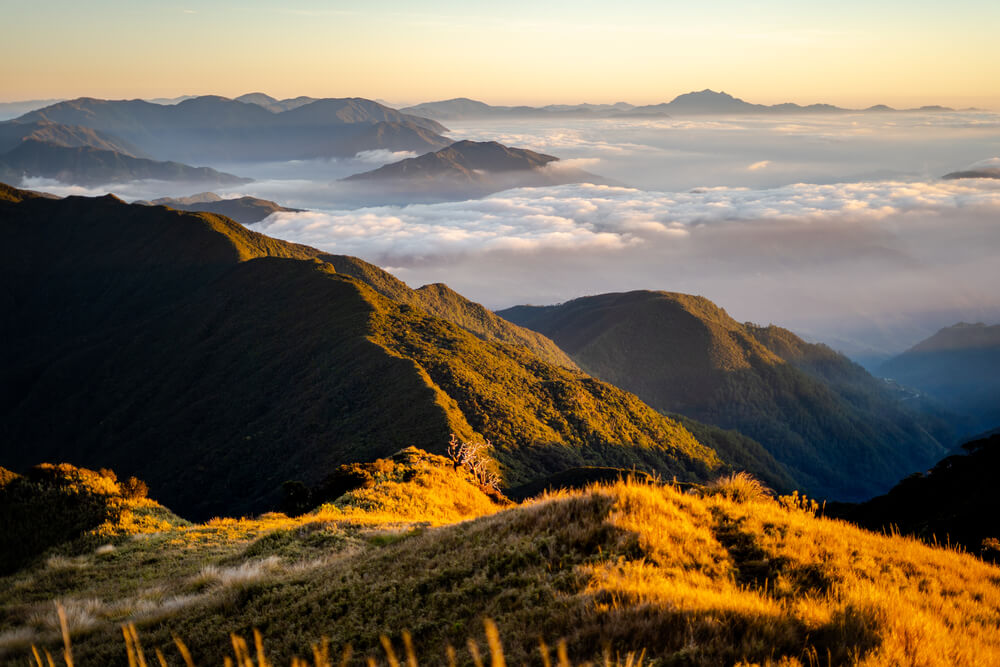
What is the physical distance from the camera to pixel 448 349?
99.8 metres

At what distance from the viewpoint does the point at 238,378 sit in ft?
323

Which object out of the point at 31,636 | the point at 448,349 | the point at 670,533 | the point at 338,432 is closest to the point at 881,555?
the point at 670,533

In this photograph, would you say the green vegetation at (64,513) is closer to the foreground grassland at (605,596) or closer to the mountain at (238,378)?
the foreground grassland at (605,596)

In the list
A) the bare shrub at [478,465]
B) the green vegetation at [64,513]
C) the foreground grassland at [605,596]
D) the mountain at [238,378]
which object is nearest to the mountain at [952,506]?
the foreground grassland at [605,596]

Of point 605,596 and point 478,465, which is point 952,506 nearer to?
point 605,596

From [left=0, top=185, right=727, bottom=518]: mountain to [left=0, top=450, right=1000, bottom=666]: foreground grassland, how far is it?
175 ft

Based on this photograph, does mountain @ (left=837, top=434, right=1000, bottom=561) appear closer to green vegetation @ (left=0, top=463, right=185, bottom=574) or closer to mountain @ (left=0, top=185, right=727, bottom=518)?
green vegetation @ (left=0, top=463, right=185, bottom=574)

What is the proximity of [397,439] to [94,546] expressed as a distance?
49.1 m

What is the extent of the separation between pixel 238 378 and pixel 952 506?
96.9 metres

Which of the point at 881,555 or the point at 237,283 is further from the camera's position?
the point at 237,283

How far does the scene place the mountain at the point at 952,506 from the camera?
15305 millimetres

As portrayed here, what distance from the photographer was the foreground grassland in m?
6.21

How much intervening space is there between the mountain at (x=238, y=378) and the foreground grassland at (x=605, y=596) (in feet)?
175

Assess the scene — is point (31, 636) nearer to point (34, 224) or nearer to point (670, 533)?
point (670, 533)
